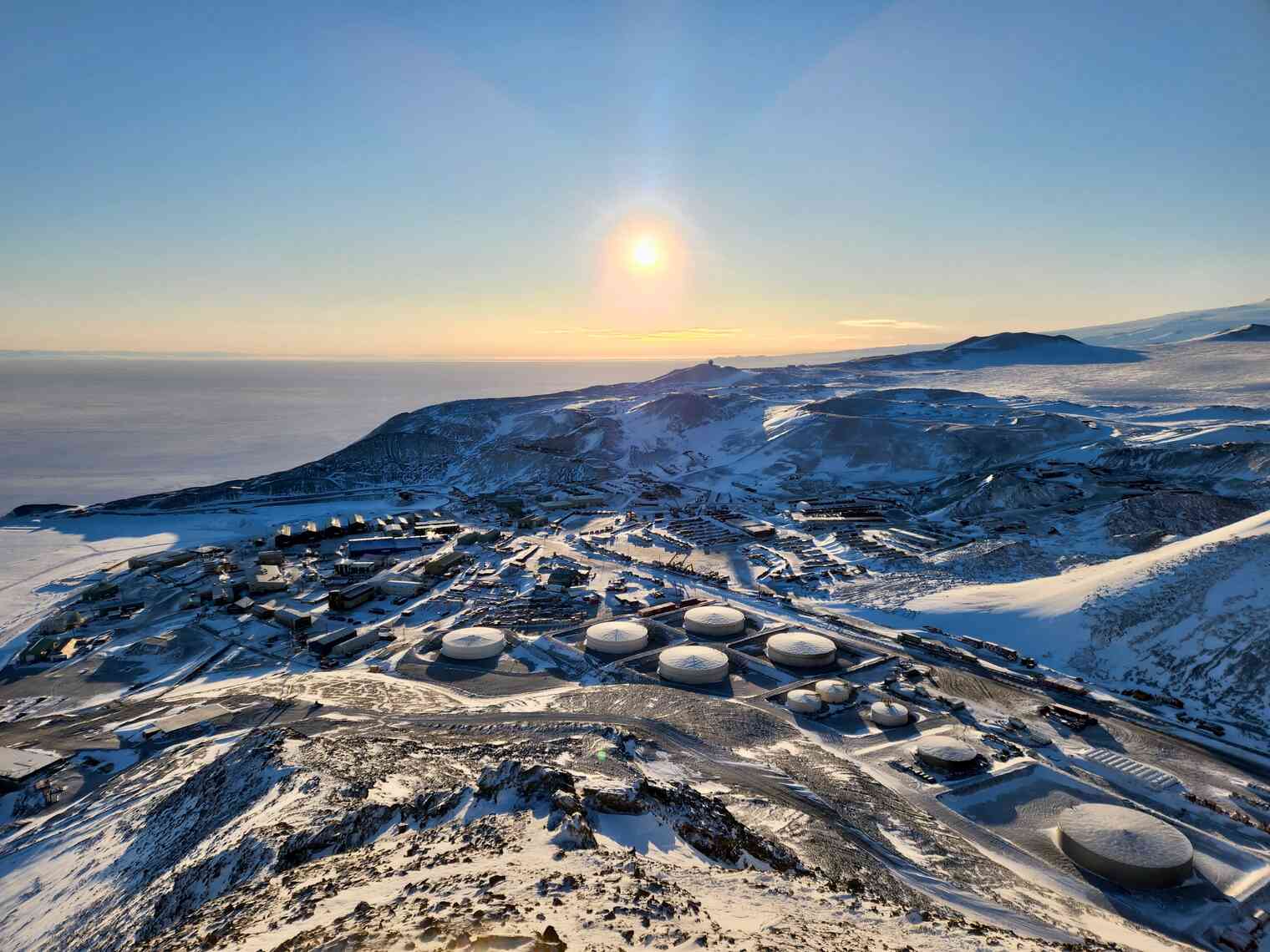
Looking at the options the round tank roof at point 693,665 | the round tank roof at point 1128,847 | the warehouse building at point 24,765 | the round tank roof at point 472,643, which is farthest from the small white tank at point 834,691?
the warehouse building at point 24,765

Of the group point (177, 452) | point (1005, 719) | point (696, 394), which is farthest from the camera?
point (177, 452)

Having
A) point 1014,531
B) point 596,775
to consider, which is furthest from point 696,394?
point 596,775

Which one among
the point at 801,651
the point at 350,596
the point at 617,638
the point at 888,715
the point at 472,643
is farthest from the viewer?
the point at 350,596

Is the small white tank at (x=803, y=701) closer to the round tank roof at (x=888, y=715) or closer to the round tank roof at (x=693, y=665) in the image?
the round tank roof at (x=888, y=715)

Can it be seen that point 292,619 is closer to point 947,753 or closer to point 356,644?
point 356,644

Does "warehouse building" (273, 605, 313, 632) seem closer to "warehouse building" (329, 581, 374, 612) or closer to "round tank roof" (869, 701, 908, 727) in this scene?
"warehouse building" (329, 581, 374, 612)

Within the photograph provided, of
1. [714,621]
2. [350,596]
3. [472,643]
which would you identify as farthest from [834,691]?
[350,596]

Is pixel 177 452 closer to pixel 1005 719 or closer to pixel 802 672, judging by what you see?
pixel 802 672
